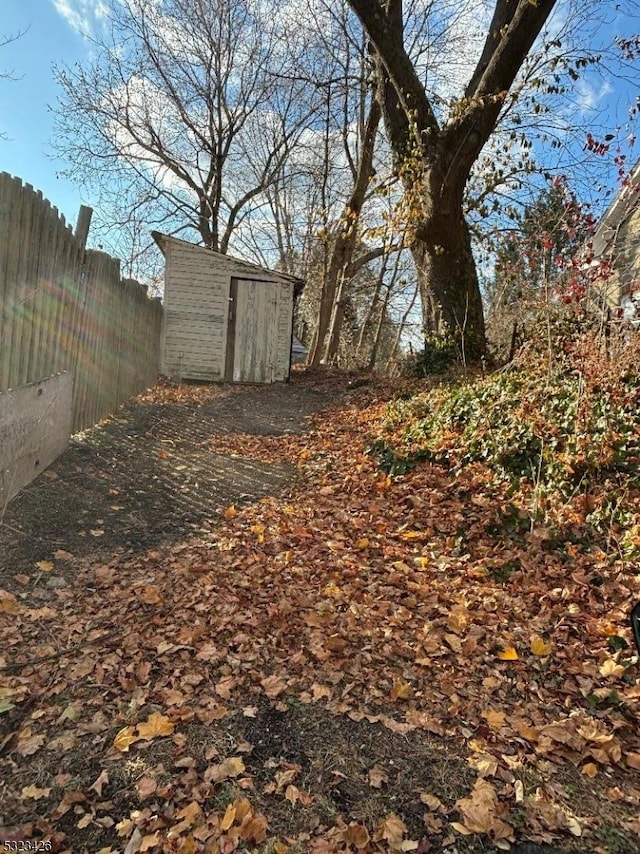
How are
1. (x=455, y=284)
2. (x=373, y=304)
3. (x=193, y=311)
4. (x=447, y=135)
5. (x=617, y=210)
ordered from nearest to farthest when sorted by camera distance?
1. (x=447, y=135)
2. (x=617, y=210)
3. (x=455, y=284)
4. (x=193, y=311)
5. (x=373, y=304)

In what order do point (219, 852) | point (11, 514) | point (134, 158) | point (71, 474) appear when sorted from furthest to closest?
point (134, 158)
point (71, 474)
point (11, 514)
point (219, 852)

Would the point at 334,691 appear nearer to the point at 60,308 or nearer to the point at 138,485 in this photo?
the point at 138,485

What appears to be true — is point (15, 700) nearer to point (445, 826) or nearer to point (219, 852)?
point (219, 852)

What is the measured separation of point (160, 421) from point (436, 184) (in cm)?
581

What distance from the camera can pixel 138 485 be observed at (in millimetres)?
5277

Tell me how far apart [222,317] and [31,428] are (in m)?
9.29

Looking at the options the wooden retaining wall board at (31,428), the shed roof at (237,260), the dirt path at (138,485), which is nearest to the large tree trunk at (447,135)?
the dirt path at (138,485)

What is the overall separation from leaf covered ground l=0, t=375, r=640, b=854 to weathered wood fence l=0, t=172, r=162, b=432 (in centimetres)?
188

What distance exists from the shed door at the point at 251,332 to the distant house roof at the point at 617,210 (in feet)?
25.1

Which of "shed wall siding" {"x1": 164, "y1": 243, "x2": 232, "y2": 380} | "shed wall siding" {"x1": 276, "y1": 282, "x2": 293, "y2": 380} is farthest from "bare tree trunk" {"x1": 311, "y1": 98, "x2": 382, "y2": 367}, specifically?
"shed wall siding" {"x1": 164, "y1": 243, "x2": 232, "y2": 380}

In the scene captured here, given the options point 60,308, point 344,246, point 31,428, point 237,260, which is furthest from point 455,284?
point 344,246

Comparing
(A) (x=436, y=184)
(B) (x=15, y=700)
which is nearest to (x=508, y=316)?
(A) (x=436, y=184)

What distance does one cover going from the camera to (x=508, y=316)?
32.7 ft

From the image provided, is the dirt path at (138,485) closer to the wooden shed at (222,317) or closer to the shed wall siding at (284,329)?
the wooden shed at (222,317)
